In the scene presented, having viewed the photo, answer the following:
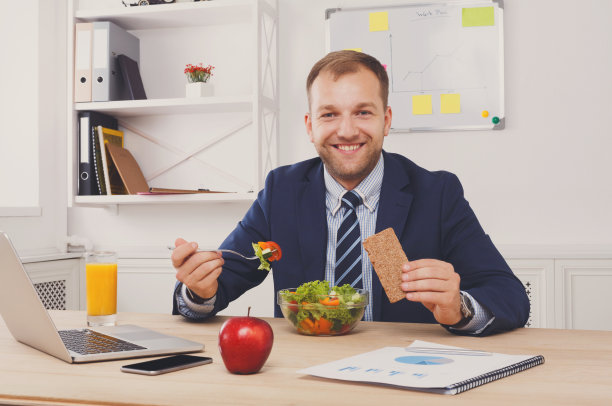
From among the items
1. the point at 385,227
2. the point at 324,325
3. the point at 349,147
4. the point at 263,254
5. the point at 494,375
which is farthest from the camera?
the point at 349,147

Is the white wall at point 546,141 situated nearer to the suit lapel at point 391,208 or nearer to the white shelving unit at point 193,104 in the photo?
the white shelving unit at point 193,104

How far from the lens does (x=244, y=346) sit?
94 cm

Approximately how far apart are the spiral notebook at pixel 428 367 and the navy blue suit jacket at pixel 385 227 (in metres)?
0.49

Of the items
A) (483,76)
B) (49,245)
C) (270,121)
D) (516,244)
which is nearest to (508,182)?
(516,244)

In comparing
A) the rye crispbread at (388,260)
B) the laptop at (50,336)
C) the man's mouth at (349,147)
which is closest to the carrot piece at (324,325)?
the rye crispbread at (388,260)

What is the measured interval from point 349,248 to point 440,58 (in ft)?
4.55


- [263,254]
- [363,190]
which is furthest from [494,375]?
[363,190]

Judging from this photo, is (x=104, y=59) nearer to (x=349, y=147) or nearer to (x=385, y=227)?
(x=349, y=147)

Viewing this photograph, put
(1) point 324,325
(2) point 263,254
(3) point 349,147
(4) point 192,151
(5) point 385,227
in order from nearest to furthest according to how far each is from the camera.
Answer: (1) point 324,325 → (2) point 263,254 → (5) point 385,227 → (3) point 349,147 → (4) point 192,151

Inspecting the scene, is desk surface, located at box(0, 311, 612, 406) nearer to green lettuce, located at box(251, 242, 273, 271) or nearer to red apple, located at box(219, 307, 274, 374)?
red apple, located at box(219, 307, 274, 374)

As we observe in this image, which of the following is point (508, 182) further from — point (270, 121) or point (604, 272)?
point (270, 121)

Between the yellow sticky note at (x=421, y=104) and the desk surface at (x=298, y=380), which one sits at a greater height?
the yellow sticky note at (x=421, y=104)

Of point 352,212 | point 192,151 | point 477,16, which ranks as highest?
point 477,16

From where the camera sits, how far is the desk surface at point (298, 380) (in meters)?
0.82
